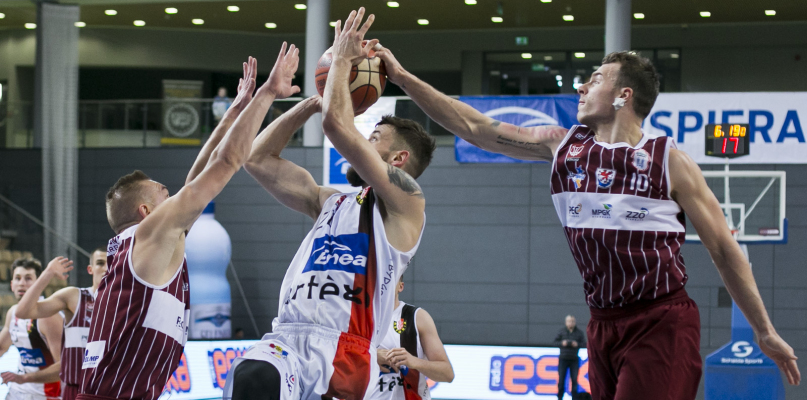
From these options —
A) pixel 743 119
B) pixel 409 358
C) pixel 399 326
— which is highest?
pixel 743 119

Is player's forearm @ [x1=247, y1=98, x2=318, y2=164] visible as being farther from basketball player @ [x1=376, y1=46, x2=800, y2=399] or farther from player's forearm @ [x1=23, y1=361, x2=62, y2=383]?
player's forearm @ [x1=23, y1=361, x2=62, y2=383]

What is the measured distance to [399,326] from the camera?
17.1 feet

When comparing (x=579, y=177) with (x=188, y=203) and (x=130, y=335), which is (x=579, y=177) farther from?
(x=130, y=335)

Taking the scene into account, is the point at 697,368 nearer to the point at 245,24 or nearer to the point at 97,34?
the point at 245,24

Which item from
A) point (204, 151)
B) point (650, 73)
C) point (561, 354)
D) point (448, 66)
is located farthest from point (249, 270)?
point (650, 73)

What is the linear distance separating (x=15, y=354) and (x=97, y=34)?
46.1 feet

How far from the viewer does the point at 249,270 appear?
15.9m

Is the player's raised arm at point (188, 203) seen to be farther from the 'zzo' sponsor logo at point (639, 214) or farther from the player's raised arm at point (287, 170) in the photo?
the 'zzo' sponsor logo at point (639, 214)

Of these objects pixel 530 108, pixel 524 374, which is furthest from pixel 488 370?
pixel 530 108

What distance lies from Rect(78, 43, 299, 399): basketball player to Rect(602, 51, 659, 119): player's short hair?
150 cm

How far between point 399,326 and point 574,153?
2.10 metres

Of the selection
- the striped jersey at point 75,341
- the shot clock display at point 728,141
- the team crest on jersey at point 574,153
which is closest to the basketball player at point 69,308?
the striped jersey at point 75,341

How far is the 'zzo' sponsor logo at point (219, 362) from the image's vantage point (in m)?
11.9

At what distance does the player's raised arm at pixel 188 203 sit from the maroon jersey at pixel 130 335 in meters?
0.07
